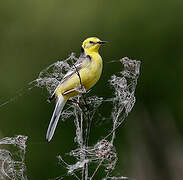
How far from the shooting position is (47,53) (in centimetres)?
945

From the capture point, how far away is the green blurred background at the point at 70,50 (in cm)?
796

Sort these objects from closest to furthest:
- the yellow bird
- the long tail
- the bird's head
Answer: the long tail → the yellow bird → the bird's head

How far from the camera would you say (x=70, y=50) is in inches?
357

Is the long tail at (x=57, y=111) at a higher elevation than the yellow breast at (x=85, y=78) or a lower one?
lower

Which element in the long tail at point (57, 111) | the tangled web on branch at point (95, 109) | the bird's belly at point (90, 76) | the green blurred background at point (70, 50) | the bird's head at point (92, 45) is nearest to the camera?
the tangled web on branch at point (95, 109)

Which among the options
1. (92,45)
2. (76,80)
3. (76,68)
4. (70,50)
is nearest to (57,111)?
(76,80)

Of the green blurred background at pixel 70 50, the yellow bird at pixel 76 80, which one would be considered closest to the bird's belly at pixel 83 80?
the yellow bird at pixel 76 80

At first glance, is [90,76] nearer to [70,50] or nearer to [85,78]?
[85,78]

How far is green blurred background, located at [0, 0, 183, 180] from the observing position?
7.96 metres

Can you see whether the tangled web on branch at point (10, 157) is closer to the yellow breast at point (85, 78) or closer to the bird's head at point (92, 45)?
the yellow breast at point (85, 78)

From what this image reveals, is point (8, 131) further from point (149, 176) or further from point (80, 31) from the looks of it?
point (149, 176)

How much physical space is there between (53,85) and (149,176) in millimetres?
1302

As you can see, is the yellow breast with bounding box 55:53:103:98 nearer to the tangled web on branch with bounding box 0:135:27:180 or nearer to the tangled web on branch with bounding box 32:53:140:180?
the tangled web on branch with bounding box 32:53:140:180

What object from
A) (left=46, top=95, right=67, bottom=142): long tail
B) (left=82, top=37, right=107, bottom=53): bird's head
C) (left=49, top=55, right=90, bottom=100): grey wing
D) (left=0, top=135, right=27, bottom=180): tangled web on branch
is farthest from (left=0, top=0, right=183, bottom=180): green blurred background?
(left=0, top=135, right=27, bottom=180): tangled web on branch
